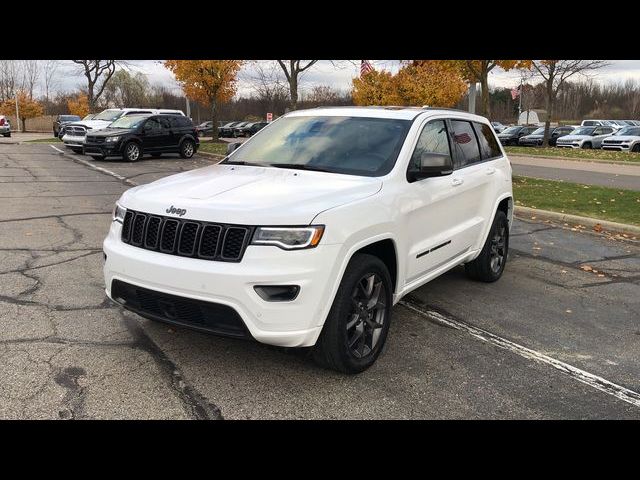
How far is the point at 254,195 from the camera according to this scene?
3.60 meters

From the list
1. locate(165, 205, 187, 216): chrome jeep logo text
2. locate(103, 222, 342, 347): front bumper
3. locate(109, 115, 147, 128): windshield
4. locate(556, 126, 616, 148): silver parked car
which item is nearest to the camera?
locate(103, 222, 342, 347): front bumper

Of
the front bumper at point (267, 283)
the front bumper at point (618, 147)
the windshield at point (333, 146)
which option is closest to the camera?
the front bumper at point (267, 283)

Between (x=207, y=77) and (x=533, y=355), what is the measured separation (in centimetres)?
2670

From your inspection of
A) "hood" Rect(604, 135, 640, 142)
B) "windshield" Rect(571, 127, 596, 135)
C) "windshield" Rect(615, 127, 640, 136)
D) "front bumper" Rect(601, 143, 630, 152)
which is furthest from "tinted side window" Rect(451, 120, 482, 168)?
"windshield" Rect(571, 127, 596, 135)

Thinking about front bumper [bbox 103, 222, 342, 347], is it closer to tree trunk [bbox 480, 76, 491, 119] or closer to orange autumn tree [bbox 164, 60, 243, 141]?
tree trunk [bbox 480, 76, 491, 119]

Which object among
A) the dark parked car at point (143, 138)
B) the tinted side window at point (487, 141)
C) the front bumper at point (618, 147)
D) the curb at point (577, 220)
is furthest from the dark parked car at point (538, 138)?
the tinted side window at point (487, 141)

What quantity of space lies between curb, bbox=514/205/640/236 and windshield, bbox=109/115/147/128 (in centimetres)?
1378

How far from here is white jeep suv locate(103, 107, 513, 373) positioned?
329 cm

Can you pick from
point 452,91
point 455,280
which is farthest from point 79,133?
point 455,280

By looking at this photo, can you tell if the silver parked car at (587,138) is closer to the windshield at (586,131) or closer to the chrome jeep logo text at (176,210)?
the windshield at (586,131)

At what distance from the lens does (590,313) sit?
17.4 feet

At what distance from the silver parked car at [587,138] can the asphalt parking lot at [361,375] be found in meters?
28.7

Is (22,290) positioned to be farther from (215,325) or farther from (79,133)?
(79,133)

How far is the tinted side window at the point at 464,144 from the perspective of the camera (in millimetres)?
5371
